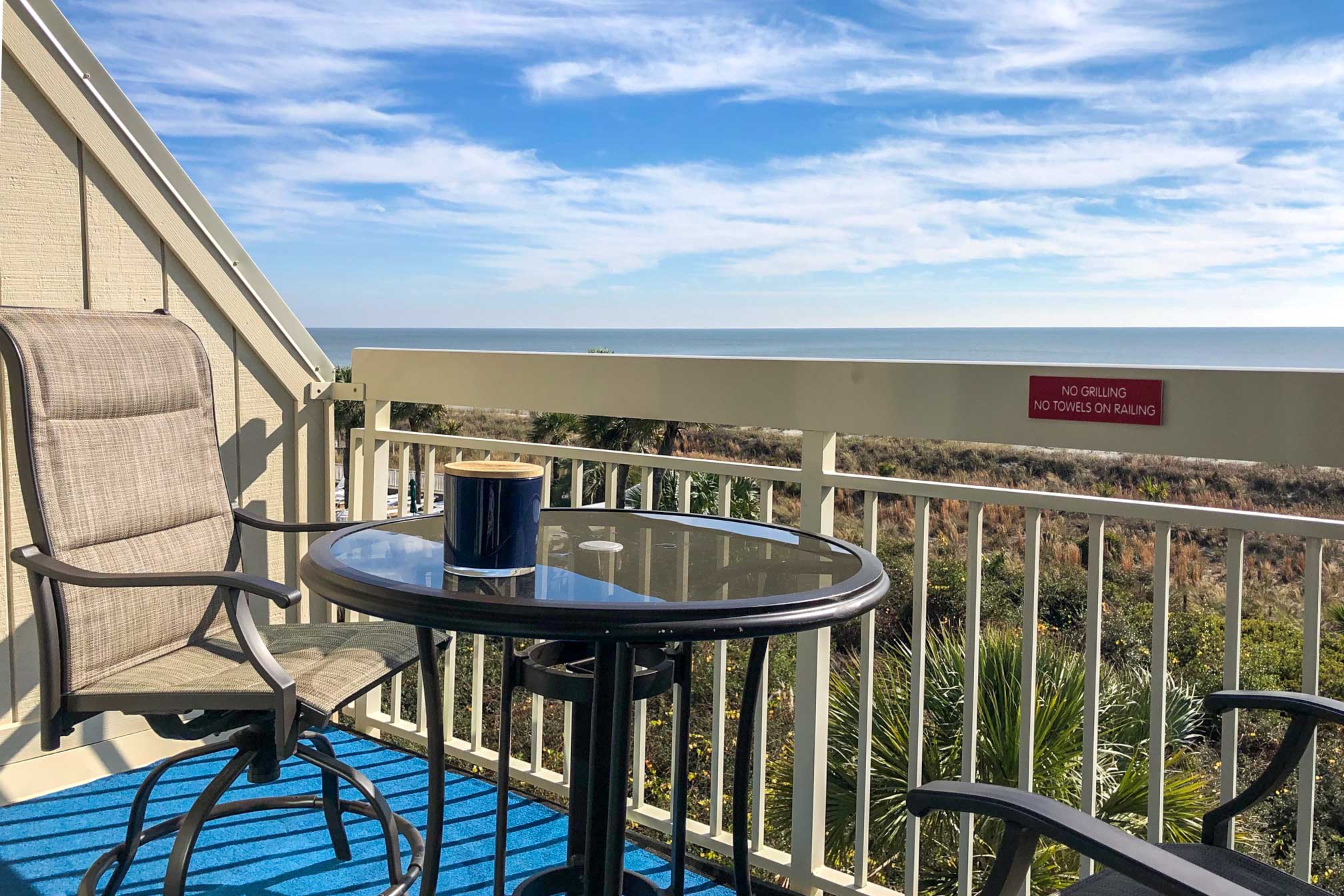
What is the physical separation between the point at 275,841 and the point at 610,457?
1.29 m

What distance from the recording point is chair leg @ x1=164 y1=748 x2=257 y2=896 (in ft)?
6.09

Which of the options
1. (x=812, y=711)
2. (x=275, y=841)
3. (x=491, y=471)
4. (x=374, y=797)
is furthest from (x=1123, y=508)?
(x=275, y=841)

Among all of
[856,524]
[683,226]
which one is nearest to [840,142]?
[683,226]

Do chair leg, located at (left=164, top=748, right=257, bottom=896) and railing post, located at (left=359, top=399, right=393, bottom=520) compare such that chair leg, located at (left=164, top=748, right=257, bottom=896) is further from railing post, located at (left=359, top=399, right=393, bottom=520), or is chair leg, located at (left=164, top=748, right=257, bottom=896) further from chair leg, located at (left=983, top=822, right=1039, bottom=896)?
chair leg, located at (left=983, top=822, right=1039, bottom=896)

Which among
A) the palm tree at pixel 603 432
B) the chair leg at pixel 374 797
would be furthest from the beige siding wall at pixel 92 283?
the palm tree at pixel 603 432

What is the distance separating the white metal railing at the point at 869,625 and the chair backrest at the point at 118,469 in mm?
701

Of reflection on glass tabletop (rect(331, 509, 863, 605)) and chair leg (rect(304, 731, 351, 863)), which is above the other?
reflection on glass tabletop (rect(331, 509, 863, 605))

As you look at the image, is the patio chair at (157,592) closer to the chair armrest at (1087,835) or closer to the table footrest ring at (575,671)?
the table footrest ring at (575,671)

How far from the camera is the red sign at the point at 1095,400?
173cm

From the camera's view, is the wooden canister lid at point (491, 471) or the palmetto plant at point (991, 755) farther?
the palmetto plant at point (991, 755)

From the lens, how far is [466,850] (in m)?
2.52

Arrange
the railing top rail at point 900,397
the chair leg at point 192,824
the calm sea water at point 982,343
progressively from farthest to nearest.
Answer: the calm sea water at point 982,343
the chair leg at point 192,824
the railing top rail at point 900,397

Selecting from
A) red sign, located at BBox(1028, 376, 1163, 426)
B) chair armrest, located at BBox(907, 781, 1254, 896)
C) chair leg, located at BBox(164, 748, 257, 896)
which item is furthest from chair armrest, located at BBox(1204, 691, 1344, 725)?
chair leg, located at BBox(164, 748, 257, 896)

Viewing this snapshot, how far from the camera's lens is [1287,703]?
130 centimetres
